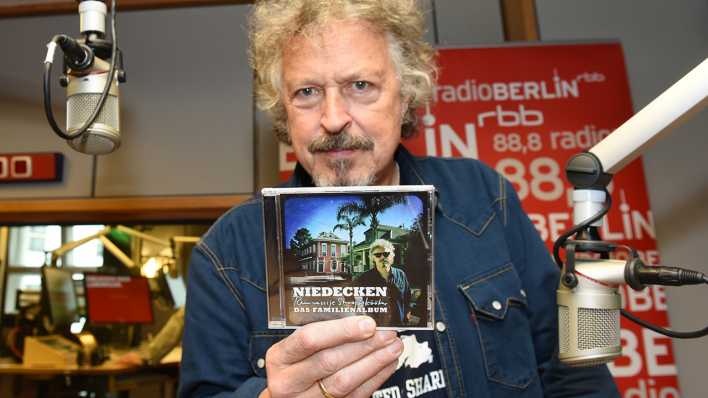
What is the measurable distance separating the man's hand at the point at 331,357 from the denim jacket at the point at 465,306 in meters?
0.25

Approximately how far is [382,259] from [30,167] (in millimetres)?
2787

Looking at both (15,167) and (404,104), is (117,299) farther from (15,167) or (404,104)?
(404,104)

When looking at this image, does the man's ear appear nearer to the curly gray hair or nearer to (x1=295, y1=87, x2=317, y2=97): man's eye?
the curly gray hair

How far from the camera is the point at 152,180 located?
2998mm

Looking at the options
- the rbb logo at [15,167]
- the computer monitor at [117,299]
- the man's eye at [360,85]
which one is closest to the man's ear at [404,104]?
the man's eye at [360,85]

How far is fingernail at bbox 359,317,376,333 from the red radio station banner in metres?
2.70

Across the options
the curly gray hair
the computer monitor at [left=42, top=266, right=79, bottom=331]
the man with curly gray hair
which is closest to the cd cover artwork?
the man with curly gray hair

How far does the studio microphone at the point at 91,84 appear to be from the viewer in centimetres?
101

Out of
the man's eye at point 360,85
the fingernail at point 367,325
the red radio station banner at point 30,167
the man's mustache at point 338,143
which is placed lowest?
the fingernail at point 367,325

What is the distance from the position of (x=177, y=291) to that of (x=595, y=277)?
481 cm

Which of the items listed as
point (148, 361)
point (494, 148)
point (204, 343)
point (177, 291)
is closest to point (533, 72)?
point (494, 148)

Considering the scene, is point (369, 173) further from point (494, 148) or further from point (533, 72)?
point (533, 72)

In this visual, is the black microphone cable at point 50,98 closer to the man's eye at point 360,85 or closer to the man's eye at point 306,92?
the man's eye at point 306,92

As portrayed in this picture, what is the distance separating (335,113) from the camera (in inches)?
43.7
